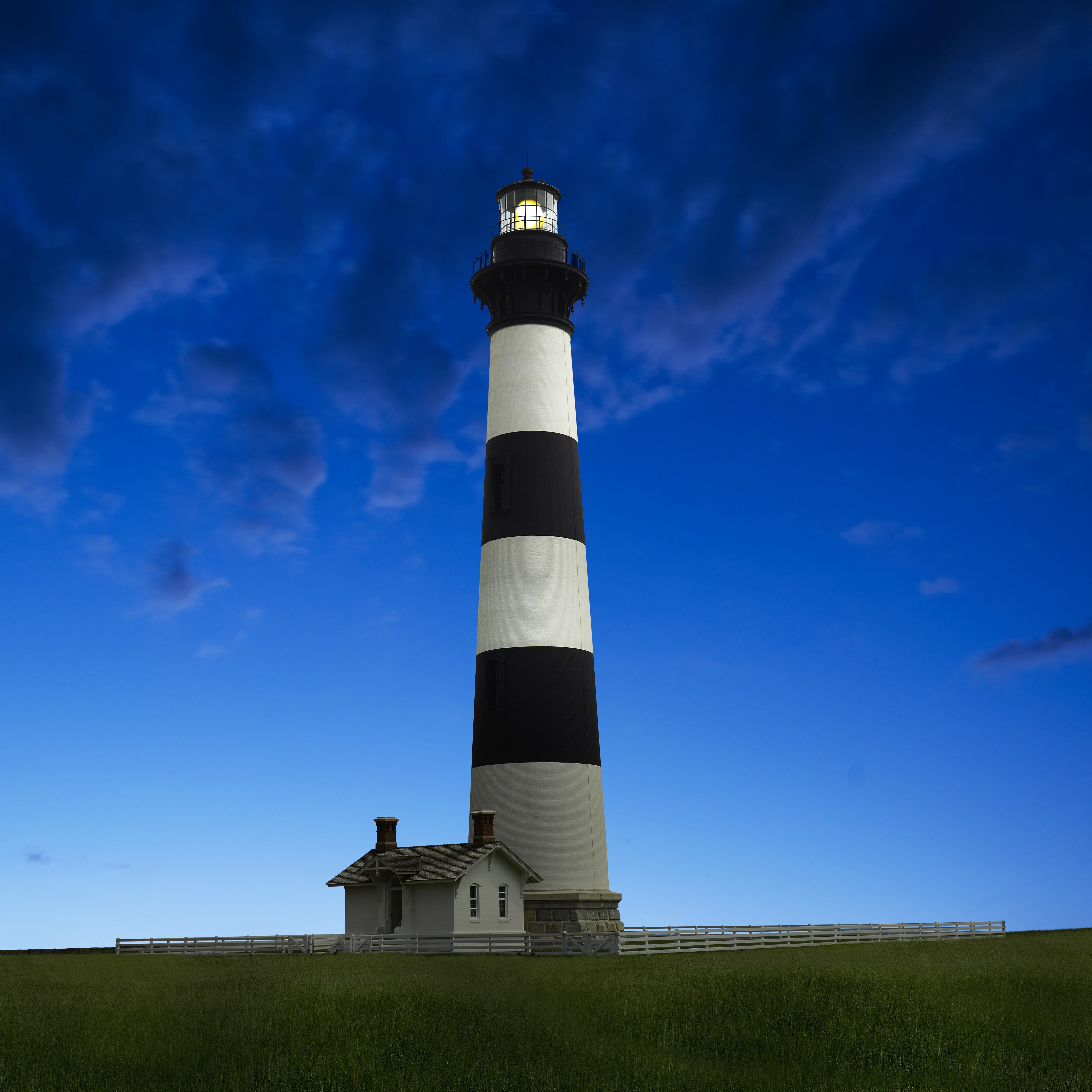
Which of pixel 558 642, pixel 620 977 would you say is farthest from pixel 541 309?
pixel 620 977

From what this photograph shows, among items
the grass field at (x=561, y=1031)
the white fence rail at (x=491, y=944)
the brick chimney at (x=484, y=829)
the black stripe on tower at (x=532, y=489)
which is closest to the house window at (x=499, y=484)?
the black stripe on tower at (x=532, y=489)

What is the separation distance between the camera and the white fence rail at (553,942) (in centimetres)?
3578

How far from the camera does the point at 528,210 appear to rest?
44812 mm

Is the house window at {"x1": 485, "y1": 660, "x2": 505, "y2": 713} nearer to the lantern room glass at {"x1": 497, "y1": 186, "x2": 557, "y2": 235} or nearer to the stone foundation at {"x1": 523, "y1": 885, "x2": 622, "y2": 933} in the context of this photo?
the stone foundation at {"x1": 523, "y1": 885, "x2": 622, "y2": 933}

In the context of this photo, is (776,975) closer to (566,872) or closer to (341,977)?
(341,977)

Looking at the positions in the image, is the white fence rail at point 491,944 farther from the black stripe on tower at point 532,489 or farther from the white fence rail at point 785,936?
the black stripe on tower at point 532,489

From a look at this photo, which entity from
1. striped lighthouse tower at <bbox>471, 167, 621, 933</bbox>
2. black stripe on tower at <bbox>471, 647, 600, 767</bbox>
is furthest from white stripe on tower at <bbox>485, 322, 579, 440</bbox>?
black stripe on tower at <bbox>471, 647, 600, 767</bbox>

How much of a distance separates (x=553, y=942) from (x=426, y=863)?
5714 millimetres

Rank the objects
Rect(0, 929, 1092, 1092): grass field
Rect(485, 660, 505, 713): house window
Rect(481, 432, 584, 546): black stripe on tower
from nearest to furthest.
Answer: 1. Rect(0, 929, 1092, 1092): grass field
2. Rect(485, 660, 505, 713): house window
3. Rect(481, 432, 584, 546): black stripe on tower

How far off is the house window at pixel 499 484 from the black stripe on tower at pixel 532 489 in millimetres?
20

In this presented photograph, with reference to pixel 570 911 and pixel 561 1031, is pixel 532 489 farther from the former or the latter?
pixel 561 1031

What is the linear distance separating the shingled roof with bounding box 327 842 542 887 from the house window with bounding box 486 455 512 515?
11630mm

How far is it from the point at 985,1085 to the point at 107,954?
3811cm

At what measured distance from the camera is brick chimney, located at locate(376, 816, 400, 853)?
42438 mm
